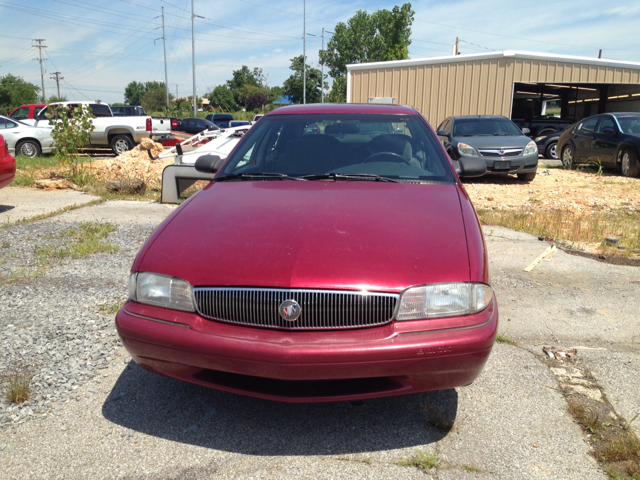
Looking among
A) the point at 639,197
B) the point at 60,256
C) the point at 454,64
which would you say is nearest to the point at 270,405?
the point at 60,256

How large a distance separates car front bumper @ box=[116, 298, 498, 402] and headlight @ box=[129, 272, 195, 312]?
0.04 meters

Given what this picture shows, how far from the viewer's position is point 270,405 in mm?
2756

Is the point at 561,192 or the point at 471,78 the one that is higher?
the point at 471,78

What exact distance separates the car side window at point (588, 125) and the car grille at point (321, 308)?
42.3 ft

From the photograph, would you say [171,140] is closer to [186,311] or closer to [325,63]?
[186,311]

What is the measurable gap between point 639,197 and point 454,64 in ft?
40.6

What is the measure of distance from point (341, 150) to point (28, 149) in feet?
50.9

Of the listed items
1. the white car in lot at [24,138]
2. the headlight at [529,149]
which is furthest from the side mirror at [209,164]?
the white car in lot at [24,138]

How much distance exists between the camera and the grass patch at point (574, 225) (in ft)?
20.5

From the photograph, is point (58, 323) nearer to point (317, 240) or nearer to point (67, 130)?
point (317, 240)

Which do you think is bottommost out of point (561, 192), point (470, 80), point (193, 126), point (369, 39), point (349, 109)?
point (561, 192)

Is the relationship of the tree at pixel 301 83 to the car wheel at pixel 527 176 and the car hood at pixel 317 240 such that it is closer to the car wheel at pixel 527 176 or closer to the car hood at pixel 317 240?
the car wheel at pixel 527 176

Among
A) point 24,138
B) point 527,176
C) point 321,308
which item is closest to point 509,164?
point 527,176

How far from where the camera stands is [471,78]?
20.3 metres
